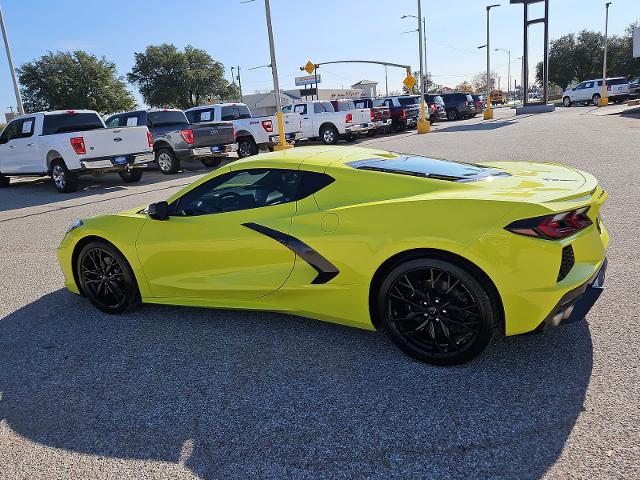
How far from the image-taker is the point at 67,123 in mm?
13141

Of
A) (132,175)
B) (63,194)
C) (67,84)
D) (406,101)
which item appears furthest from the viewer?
(67,84)

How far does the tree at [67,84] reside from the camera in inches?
1901

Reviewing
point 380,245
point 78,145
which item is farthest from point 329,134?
point 380,245

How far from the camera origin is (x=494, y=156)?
43.2 feet

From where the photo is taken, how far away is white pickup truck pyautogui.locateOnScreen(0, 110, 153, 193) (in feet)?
40.7

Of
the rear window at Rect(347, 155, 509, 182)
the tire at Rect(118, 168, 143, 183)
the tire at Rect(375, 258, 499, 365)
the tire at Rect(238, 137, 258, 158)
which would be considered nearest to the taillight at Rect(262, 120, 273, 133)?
the tire at Rect(238, 137, 258, 158)

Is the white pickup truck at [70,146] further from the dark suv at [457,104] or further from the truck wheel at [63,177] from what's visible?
the dark suv at [457,104]

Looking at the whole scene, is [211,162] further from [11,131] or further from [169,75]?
[169,75]

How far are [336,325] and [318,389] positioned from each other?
3.00 feet

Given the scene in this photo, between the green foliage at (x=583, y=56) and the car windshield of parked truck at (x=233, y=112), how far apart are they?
66714 mm

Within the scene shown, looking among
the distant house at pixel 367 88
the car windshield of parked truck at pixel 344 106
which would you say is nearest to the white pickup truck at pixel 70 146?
the car windshield of parked truck at pixel 344 106

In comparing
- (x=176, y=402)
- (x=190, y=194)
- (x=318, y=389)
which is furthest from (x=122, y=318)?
(x=318, y=389)

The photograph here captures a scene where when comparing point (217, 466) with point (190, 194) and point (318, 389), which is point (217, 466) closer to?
point (318, 389)

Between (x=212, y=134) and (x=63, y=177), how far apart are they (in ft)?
14.6
